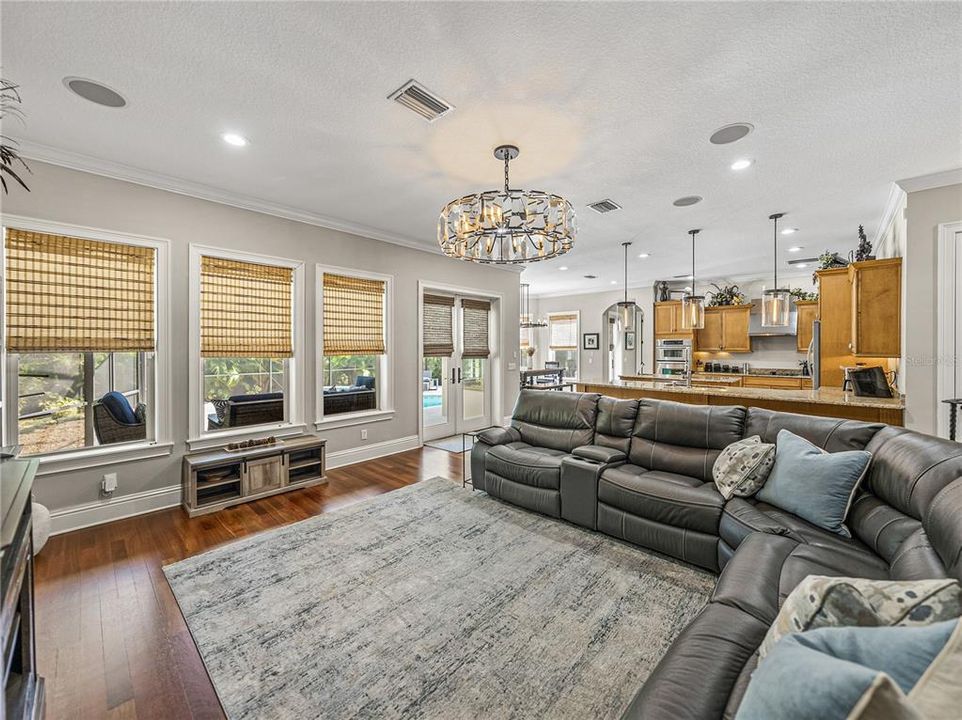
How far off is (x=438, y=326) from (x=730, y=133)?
4.14 m

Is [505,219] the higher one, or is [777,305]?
Result: [505,219]

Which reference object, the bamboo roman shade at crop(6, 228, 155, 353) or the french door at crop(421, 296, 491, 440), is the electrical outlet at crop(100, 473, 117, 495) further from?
the french door at crop(421, 296, 491, 440)

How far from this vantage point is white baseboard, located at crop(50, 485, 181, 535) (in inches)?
125

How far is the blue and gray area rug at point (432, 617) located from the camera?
1.71 metres

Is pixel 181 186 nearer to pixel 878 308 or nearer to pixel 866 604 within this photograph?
pixel 866 604

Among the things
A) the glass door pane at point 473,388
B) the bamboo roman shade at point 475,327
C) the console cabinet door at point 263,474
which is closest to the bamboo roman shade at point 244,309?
the console cabinet door at point 263,474

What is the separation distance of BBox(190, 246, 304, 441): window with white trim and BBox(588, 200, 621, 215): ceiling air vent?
10.3 ft

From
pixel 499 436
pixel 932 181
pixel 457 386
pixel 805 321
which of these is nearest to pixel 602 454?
pixel 499 436

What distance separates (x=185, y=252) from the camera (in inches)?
147

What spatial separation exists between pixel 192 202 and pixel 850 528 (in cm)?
524

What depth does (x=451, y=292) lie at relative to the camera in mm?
6203

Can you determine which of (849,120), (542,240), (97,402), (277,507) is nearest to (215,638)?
(277,507)

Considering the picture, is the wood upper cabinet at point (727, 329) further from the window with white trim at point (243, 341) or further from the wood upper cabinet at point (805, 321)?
the window with white trim at point (243, 341)

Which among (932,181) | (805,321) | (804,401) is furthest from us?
(805,321)
